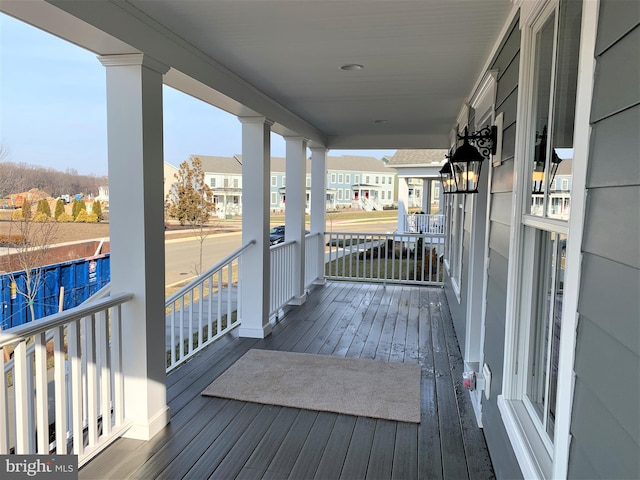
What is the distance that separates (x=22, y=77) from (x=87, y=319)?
8.95 feet

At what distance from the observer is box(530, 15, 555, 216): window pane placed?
168 cm

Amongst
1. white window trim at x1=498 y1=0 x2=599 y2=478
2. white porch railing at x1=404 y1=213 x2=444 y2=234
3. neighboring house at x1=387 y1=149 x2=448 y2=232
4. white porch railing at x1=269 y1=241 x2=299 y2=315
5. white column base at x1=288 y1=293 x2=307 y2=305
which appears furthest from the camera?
white porch railing at x1=404 y1=213 x2=444 y2=234

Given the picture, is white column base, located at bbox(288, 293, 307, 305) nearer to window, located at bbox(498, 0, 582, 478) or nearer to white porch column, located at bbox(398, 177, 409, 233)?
window, located at bbox(498, 0, 582, 478)

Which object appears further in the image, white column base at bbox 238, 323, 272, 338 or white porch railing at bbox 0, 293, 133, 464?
white column base at bbox 238, 323, 272, 338

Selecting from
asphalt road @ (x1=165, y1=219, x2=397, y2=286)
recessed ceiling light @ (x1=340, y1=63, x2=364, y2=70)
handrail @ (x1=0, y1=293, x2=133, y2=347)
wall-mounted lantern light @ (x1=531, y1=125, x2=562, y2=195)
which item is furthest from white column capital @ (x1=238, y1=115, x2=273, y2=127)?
asphalt road @ (x1=165, y1=219, x2=397, y2=286)

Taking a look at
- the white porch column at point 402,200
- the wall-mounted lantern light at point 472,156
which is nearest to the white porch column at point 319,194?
the wall-mounted lantern light at point 472,156

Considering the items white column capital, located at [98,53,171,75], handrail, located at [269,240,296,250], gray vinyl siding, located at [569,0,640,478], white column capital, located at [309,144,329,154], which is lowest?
handrail, located at [269,240,296,250]

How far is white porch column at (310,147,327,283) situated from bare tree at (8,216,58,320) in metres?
4.12

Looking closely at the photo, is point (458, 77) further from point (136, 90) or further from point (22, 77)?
point (22, 77)

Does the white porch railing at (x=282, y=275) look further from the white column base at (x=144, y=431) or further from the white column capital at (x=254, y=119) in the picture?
the white column base at (x=144, y=431)

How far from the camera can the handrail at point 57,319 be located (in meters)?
1.78

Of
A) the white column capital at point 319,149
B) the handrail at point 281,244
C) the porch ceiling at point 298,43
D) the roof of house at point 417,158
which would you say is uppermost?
Answer: the roof of house at point 417,158

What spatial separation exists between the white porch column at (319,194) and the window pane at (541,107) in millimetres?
5395

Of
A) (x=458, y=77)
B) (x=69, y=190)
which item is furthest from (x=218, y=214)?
(x=458, y=77)
